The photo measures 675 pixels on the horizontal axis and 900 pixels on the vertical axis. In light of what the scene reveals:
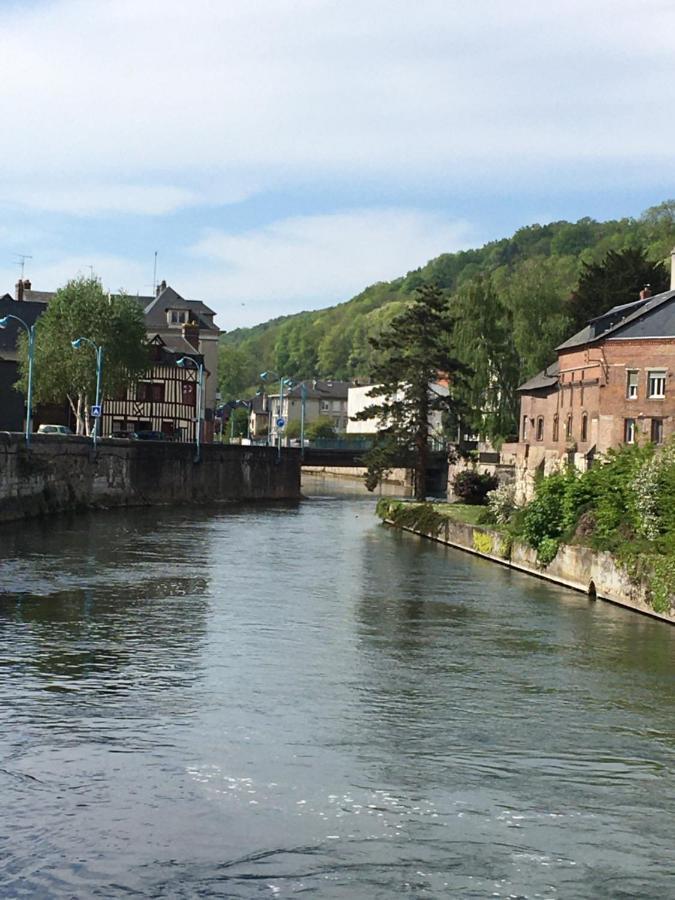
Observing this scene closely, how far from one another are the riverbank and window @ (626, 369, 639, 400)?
10554 millimetres

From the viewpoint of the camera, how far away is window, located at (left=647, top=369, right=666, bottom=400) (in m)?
62.0

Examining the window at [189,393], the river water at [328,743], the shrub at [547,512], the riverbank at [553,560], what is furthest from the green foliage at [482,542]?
the window at [189,393]

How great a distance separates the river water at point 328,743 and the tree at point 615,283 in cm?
5368

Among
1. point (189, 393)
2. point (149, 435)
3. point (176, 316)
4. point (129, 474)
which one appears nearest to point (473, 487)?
point (129, 474)

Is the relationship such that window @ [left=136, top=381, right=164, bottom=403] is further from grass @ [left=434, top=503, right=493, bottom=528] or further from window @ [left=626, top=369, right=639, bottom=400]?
window @ [left=626, top=369, right=639, bottom=400]

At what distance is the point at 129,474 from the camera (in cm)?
8319

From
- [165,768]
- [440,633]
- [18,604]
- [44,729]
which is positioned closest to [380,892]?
[165,768]

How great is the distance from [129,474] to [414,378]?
19017 mm

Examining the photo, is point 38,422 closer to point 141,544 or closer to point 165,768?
point 141,544

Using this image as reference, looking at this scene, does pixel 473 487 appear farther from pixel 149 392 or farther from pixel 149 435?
pixel 149 392

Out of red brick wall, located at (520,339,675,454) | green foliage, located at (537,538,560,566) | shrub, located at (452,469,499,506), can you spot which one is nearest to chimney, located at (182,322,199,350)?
shrub, located at (452,469,499,506)

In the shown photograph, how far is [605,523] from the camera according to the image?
42531 mm

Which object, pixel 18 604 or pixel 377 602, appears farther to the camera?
pixel 377 602

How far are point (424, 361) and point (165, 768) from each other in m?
61.3
